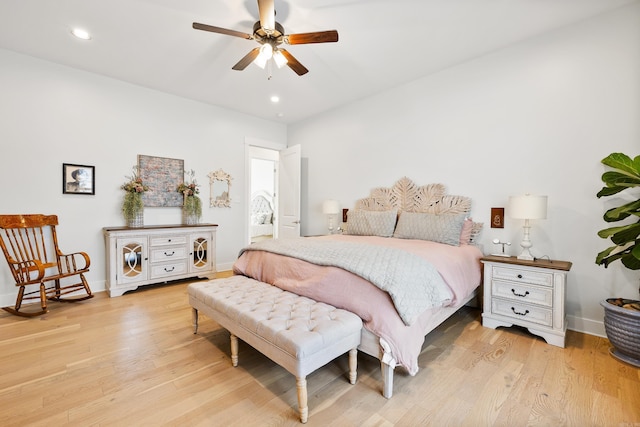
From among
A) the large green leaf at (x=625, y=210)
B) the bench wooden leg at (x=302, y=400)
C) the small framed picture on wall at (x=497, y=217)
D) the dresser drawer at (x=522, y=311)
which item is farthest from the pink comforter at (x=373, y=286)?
the large green leaf at (x=625, y=210)

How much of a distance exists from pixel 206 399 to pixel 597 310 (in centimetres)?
323

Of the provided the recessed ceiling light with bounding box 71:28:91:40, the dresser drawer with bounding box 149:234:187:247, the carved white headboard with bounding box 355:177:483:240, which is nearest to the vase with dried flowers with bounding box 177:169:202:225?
the dresser drawer with bounding box 149:234:187:247

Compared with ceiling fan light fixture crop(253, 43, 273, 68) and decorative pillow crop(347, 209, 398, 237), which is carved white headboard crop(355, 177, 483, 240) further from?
ceiling fan light fixture crop(253, 43, 273, 68)

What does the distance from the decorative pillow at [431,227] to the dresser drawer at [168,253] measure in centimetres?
293

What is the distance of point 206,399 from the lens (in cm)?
163

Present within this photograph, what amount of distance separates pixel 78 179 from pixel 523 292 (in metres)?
4.99

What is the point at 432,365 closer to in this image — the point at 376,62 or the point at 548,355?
the point at 548,355

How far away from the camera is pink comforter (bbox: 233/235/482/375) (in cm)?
168

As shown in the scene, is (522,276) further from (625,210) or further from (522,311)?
(625,210)

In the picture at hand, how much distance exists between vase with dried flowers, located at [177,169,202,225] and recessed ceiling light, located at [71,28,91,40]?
194cm

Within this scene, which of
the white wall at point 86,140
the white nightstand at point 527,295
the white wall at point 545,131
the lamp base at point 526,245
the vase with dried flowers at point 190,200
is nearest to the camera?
the white nightstand at point 527,295

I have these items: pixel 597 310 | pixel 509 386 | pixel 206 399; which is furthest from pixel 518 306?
pixel 206 399

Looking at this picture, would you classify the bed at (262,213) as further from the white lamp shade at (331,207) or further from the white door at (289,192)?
the white lamp shade at (331,207)

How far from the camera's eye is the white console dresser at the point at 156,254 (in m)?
3.41
